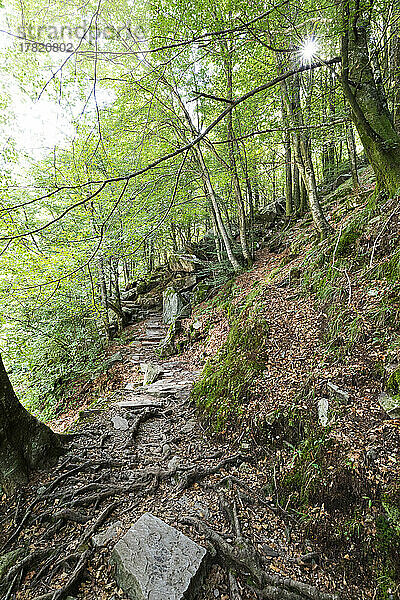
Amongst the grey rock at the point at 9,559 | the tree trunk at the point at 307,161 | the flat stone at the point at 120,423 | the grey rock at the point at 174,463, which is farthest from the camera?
the tree trunk at the point at 307,161

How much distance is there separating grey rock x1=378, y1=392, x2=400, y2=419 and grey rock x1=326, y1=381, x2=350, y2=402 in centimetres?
34

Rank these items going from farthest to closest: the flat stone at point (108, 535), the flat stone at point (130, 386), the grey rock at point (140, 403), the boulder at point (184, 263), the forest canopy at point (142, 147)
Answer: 1. the boulder at point (184, 263)
2. the flat stone at point (130, 386)
3. the grey rock at point (140, 403)
4. the forest canopy at point (142, 147)
5. the flat stone at point (108, 535)

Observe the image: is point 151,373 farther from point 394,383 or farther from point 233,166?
point 233,166

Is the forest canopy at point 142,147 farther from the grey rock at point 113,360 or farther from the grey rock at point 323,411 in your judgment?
the grey rock at point 323,411

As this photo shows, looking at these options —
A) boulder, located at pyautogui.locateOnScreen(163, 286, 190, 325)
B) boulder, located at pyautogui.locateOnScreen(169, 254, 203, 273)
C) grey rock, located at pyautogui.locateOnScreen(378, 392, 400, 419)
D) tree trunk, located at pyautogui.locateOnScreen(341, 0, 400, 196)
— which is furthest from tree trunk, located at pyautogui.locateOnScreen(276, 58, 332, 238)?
boulder, located at pyautogui.locateOnScreen(169, 254, 203, 273)

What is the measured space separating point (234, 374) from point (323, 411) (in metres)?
1.89

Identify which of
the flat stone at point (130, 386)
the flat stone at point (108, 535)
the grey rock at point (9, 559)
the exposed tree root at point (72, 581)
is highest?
the grey rock at point (9, 559)

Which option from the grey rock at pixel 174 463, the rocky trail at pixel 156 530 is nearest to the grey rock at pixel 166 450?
the rocky trail at pixel 156 530

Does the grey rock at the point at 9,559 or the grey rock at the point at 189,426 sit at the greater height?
the grey rock at the point at 9,559

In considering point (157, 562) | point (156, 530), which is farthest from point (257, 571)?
point (156, 530)

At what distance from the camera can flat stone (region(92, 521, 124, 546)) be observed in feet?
9.39

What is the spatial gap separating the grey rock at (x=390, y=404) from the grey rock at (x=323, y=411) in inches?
22.2

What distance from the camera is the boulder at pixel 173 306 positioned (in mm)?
12320

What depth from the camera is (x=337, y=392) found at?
3.41 meters
